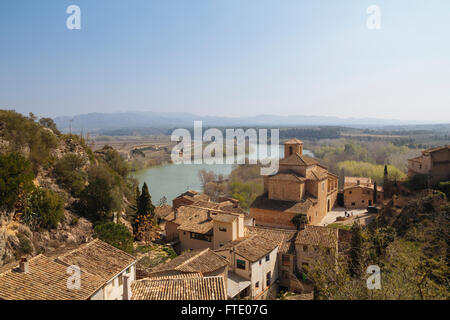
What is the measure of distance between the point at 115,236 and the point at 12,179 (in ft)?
15.6

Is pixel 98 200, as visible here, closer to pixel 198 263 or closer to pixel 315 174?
pixel 198 263

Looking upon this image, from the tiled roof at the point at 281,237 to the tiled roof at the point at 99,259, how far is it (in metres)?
7.01

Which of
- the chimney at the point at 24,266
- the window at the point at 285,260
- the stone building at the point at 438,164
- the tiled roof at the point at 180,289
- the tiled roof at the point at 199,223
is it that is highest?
the stone building at the point at 438,164

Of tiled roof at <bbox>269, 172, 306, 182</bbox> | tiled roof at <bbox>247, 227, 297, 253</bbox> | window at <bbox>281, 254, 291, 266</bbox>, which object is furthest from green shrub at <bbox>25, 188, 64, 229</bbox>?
tiled roof at <bbox>269, 172, 306, 182</bbox>

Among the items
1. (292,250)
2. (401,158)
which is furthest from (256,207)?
(401,158)

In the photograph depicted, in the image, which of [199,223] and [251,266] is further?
[199,223]

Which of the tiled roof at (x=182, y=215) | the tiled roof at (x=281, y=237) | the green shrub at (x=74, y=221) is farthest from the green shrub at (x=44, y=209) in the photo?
the tiled roof at (x=281, y=237)

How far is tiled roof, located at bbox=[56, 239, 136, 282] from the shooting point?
8.41 metres

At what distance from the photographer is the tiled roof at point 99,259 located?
8406 mm

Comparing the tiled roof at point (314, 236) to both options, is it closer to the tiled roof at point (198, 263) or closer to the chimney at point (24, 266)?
the tiled roof at point (198, 263)

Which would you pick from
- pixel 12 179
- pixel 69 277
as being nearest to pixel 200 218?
pixel 12 179

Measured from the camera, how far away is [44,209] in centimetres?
1438

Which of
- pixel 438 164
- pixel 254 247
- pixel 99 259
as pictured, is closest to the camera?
pixel 99 259
